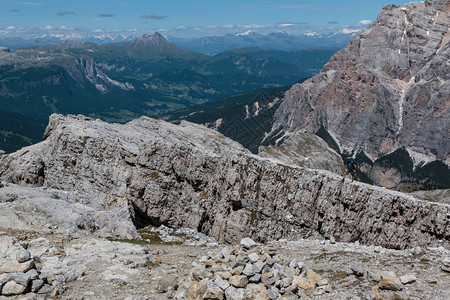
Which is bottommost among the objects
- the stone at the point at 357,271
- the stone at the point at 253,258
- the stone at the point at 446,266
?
the stone at the point at 446,266

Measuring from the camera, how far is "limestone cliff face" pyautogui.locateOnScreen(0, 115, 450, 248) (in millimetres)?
67562

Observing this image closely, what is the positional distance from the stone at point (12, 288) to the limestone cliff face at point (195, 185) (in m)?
47.9

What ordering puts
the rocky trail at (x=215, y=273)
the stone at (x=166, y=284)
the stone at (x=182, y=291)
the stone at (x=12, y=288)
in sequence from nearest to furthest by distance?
the stone at (x=12, y=288) → the rocky trail at (x=215, y=273) → the stone at (x=182, y=291) → the stone at (x=166, y=284)

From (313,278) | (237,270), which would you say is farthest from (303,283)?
(237,270)

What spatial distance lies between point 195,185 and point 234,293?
2142 inches

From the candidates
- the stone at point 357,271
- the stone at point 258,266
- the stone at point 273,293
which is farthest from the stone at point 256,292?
the stone at point 357,271

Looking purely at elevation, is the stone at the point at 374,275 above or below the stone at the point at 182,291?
above

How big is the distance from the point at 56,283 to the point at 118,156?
54.4m

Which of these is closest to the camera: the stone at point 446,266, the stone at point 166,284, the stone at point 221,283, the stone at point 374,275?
the stone at point 221,283

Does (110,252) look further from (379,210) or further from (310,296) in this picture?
(379,210)

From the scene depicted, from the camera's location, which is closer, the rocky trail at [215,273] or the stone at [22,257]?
the rocky trail at [215,273]

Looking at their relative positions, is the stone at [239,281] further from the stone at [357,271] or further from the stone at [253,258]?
the stone at [357,271]

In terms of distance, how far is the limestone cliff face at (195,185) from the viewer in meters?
67.6

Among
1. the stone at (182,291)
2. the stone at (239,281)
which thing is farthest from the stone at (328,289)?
the stone at (182,291)
